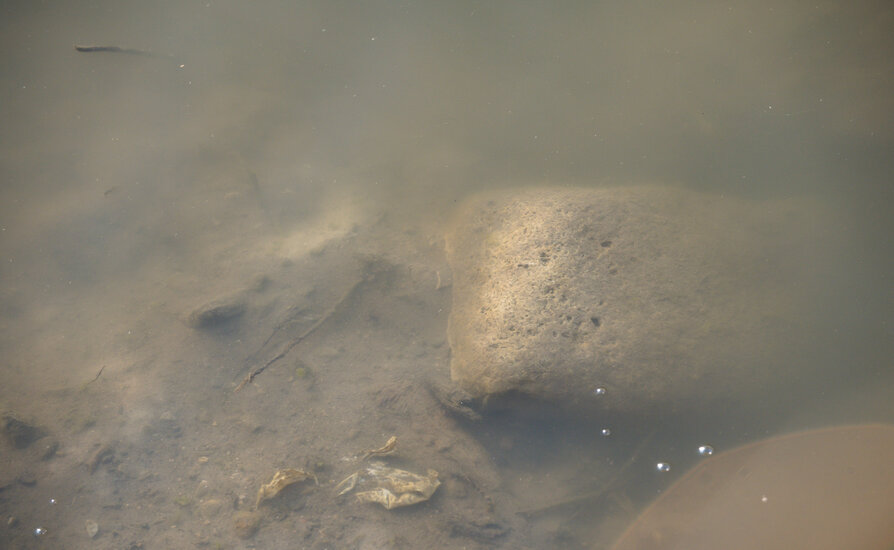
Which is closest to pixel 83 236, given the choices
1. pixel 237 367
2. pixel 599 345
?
pixel 237 367

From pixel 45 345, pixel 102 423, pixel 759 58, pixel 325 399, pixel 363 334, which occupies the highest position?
pixel 759 58

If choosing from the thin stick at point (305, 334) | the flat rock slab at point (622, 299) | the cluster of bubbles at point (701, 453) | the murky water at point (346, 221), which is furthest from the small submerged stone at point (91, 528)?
the cluster of bubbles at point (701, 453)

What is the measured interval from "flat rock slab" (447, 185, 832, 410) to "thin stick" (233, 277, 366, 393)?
0.69 m

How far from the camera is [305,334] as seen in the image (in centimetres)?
287

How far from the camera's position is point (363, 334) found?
115 inches

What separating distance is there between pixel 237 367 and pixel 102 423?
772 millimetres

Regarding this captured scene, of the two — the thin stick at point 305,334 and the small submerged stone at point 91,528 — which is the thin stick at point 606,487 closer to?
the thin stick at point 305,334

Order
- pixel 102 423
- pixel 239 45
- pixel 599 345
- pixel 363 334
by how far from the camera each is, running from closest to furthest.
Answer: pixel 599 345 < pixel 102 423 < pixel 363 334 < pixel 239 45

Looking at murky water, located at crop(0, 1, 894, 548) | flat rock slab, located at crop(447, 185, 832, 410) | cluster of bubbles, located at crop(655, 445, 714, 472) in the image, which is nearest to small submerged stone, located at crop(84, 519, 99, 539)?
murky water, located at crop(0, 1, 894, 548)

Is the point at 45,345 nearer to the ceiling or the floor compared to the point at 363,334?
nearer to the floor

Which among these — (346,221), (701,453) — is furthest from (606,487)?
(346,221)

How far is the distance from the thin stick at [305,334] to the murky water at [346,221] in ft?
0.06

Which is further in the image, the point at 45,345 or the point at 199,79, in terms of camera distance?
the point at 199,79

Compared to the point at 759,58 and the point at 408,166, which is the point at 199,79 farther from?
the point at 759,58
